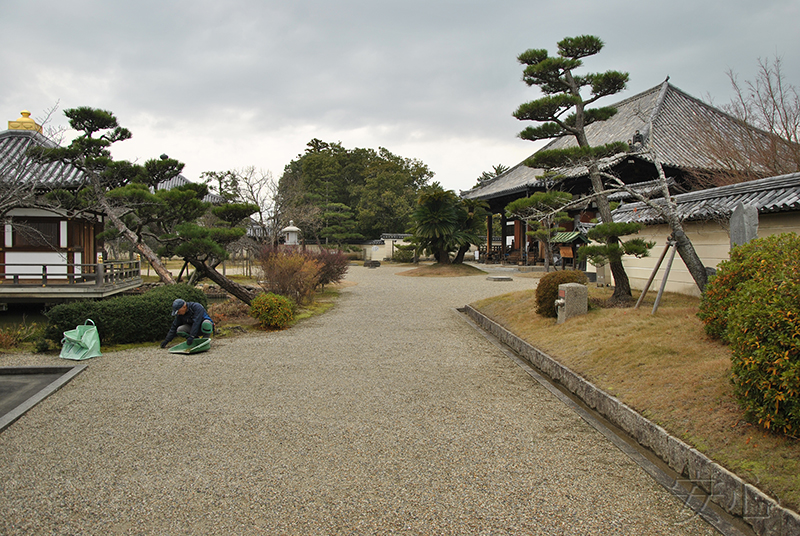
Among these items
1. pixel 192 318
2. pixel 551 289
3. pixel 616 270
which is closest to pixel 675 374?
pixel 551 289

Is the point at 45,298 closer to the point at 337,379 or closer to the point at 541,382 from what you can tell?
the point at 337,379

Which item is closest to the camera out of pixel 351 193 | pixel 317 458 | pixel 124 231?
pixel 317 458

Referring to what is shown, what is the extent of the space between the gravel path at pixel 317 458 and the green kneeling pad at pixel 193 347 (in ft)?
2.93

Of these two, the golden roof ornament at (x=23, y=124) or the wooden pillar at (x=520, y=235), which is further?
the wooden pillar at (x=520, y=235)

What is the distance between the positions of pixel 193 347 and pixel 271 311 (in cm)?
241

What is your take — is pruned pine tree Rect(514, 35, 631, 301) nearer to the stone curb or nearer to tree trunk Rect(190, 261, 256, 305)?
the stone curb

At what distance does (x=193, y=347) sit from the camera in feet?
25.0

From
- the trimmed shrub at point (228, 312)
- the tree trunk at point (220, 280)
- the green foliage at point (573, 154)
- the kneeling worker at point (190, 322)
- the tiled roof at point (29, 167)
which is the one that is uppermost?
the tiled roof at point (29, 167)

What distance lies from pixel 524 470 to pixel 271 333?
22.8 ft

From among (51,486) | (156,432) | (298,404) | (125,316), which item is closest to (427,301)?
(125,316)

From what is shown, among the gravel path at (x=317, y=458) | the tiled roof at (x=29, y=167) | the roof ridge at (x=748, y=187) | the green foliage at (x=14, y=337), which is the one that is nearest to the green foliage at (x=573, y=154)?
the roof ridge at (x=748, y=187)

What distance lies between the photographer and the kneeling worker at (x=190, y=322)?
308 inches

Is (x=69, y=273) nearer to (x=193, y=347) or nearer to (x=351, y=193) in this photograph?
(x=193, y=347)

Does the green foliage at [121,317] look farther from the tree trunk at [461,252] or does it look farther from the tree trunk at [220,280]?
the tree trunk at [461,252]
